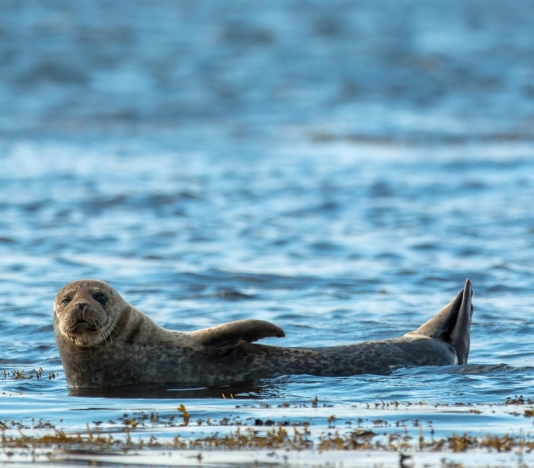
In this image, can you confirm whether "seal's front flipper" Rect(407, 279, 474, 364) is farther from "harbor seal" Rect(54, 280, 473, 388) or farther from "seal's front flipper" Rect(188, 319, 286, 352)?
"seal's front flipper" Rect(188, 319, 286, 352)

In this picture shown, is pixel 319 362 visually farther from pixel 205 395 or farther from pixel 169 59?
pixel 169 59

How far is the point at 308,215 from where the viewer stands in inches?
753

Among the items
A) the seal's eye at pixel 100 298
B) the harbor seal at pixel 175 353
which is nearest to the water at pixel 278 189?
the harbor seal at pixel 175 353

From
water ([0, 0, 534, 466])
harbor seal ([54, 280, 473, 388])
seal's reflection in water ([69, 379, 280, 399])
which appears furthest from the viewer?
harbor seal ([54, 280, 473, 388])

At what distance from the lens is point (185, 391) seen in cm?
864

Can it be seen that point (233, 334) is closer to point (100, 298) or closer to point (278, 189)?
point (100, 298)

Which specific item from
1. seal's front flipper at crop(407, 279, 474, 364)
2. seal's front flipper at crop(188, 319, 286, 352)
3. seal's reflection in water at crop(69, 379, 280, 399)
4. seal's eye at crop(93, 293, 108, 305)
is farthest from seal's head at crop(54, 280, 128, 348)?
seal's front flipper at crop(407, 279, 474, 364)

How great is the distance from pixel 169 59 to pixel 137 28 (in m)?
4.01

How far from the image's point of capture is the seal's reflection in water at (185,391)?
8.42 meters

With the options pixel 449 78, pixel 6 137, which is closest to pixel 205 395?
pixel 6 137

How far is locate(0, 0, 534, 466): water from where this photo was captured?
862 cm

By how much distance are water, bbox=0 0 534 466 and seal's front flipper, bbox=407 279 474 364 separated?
0.84ft

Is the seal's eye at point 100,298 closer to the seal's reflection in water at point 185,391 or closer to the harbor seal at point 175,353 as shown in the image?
the harbor seal at point 175,353

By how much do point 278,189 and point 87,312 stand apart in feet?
42.9
